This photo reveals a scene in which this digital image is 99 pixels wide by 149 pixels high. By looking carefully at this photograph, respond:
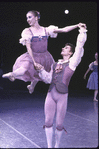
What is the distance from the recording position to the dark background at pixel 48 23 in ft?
19.1

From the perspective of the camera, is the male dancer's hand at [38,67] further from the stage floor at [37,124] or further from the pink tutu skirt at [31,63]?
the stage floor at [37,124]

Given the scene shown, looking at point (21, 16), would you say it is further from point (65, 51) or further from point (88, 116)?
point (65, 51)

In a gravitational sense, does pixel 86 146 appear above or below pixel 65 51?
below

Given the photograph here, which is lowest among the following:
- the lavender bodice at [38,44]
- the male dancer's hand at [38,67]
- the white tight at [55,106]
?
the white tight at [55,106]

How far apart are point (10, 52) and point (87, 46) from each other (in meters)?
2.65

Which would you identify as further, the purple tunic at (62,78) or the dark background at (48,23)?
the dark background at (48,23)

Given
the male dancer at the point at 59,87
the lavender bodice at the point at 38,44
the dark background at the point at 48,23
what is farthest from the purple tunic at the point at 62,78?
the dark background at the point at 48,23

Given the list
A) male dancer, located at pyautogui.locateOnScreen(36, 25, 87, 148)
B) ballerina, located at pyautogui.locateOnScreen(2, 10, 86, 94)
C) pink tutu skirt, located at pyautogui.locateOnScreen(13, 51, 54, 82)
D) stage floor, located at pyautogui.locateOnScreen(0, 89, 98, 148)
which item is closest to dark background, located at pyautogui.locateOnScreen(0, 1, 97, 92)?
stage floor, located at pyautogui.locateOnScreen(0, 89, 98, 148)

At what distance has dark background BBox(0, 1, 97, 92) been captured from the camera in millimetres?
5812

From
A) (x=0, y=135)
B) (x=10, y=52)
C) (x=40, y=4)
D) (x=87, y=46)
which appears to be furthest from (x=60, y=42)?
(x=0, y=135)

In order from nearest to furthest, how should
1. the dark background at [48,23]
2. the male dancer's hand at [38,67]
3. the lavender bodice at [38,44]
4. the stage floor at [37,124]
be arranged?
the male dancer's hand at [38,67] → the lavender bodice at [38,44] → the stage floor at [37,124] → the dark background at [48,23]

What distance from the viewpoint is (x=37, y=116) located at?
4.73 meters

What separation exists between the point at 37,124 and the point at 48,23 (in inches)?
138

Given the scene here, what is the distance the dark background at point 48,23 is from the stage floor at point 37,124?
2.14 metres
